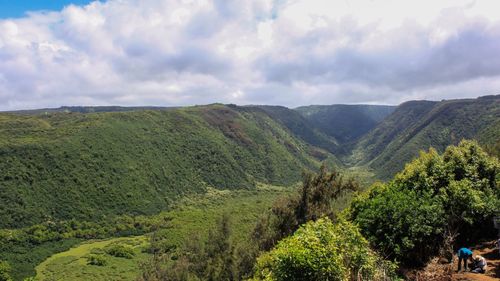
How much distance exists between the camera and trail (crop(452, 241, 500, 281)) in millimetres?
20875

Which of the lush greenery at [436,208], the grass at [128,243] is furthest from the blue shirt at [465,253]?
the grass at [128,243]

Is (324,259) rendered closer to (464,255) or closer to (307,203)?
(464,255)

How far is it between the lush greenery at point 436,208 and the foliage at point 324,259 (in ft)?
18.1

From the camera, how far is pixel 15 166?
150125 mm

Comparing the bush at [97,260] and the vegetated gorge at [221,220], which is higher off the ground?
the vegetated gorge at [221,220]

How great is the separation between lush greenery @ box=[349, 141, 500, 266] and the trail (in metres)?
1.57

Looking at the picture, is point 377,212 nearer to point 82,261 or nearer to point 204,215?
point 82,261

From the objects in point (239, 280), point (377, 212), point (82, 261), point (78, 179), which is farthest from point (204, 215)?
point (377, 212)

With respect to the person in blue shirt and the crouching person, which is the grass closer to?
the person in blue shirt

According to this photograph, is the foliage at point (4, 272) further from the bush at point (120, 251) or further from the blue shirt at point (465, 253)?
the blue shirt at point (465, 253)

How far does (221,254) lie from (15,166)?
386ft

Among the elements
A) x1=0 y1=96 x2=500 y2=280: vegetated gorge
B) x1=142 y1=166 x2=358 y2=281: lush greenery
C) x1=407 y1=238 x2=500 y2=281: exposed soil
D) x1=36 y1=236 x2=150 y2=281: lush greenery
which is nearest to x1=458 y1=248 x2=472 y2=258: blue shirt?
x1=407 y1=238 x2=500 y2=281: exposed soil

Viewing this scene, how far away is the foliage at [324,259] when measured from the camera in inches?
684

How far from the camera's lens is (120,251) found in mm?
127375
